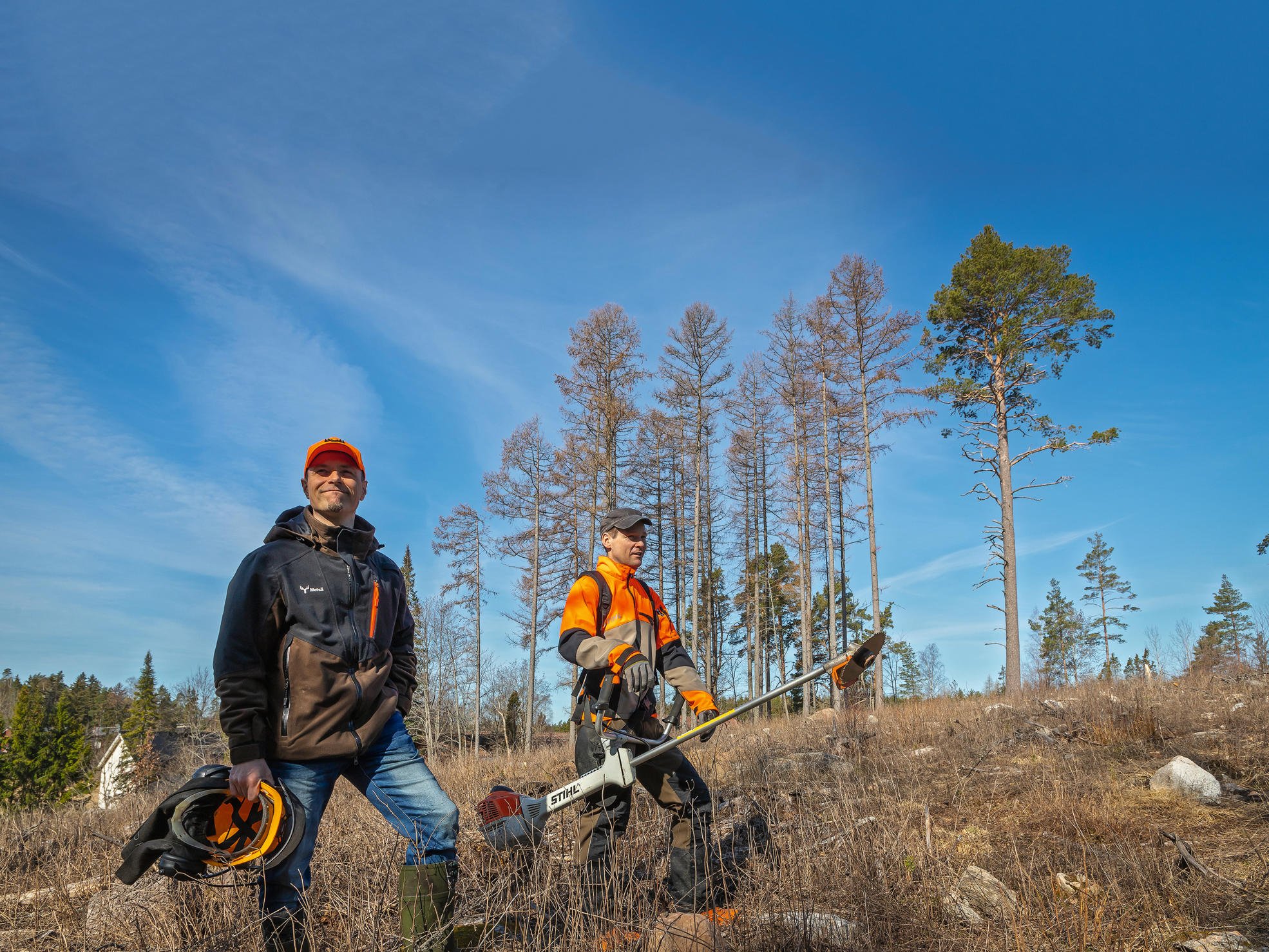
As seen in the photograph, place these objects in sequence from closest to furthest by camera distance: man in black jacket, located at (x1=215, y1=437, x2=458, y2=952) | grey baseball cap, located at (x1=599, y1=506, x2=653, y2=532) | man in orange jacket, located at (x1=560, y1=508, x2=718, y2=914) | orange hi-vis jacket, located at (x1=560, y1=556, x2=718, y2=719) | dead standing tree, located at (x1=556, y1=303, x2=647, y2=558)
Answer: man in black jacket, located at (x1=215, y1=437, x2=458, y2=952) → man in orange jacket, located at (x1=560, y1=508, x2=718, y2=914) → orange hi-vis jacket, located at (x1=560, y1=556, x2=718, y2=719) → grey baseball cap, located at (x1=599, y1=506, x2=653, y2=532) → dead standing tree, located at (x1=556, y1=303, x2=647, y2=558)

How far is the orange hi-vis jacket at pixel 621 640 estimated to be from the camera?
149 inches

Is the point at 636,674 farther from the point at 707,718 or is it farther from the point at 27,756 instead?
the point at 27,756

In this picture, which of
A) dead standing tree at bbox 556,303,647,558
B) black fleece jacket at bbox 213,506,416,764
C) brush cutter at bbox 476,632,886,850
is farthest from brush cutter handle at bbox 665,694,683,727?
dead standing tree at bbox 556,303,647,558

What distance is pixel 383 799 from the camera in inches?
114

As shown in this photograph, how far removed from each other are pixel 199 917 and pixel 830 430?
2106 cm

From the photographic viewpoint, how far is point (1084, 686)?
1106 centimetres

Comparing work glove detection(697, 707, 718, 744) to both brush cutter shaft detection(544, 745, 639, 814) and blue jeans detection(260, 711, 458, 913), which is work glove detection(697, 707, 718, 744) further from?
blue jeans detection(260, 711, 458, 913)

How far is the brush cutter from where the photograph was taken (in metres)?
3.57

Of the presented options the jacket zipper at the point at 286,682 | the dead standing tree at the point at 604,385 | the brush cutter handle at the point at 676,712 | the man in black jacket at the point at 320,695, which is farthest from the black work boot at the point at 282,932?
the dead standing tree at the point at 604,385

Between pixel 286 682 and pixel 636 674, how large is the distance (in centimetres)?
164

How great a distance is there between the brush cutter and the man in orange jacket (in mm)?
100

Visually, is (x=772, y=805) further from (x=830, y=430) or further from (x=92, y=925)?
(x=830, y=430)

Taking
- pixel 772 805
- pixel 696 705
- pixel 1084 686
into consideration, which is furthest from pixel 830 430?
pixel 696 705

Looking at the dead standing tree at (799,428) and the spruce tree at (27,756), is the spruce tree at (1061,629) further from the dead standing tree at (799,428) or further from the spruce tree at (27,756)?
the spruce tree at (27,756)
